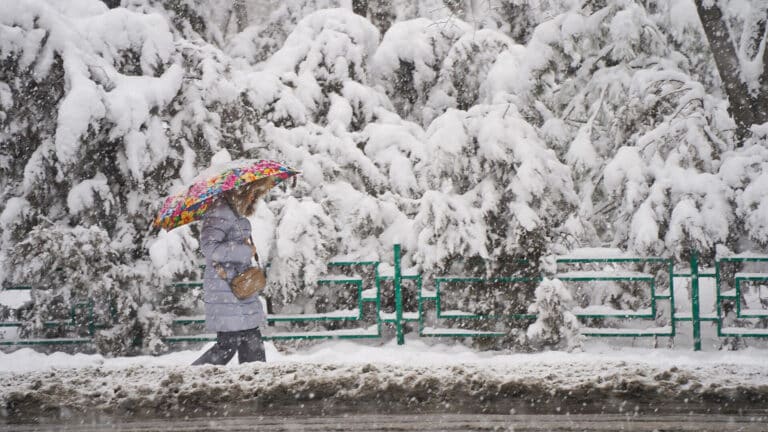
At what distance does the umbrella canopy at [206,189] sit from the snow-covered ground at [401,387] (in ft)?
4.30

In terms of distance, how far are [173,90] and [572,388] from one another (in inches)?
215

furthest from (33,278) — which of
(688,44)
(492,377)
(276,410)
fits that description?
(688,44)

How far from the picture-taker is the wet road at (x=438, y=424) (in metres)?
4.18

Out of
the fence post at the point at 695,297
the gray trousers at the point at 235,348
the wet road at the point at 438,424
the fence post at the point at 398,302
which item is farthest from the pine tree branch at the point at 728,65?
the gray trousers at the point at 235,348

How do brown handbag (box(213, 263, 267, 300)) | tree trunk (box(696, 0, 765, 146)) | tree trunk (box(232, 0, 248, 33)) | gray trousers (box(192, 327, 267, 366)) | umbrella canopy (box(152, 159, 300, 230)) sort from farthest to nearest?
tree trunk (box(232, 0, 248, 33))
tree trunk (box(696, 0, 765, 146))
gray trousers (box(192, 327, 267, 366))
brown handbag (box(213, 263, 267, 300))
umbrella canopy (box(152, 159, 300, 230))

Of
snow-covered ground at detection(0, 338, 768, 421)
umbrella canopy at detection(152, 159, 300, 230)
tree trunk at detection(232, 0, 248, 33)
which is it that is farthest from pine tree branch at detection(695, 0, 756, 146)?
tree trunk at detection(232, 0, 248, 33)

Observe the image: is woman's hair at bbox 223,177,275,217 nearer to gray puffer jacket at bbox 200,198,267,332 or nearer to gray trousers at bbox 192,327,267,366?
gray puffer jacket at bbox 200,198,267,332

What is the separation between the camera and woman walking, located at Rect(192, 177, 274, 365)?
17.8ft

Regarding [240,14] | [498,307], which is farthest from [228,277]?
[240,14]

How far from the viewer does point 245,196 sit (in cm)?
560

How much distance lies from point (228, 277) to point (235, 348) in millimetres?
604

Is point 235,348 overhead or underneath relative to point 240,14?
underneath

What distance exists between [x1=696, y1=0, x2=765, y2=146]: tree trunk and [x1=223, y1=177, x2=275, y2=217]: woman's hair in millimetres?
5857

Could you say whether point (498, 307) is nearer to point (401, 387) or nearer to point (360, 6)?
point (401, 387)
